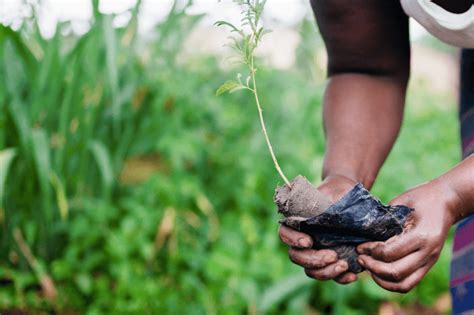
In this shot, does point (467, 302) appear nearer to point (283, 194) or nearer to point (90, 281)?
point (283, 194)

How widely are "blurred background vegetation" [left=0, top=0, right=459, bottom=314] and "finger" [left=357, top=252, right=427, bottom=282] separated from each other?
166cm

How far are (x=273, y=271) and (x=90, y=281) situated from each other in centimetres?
75

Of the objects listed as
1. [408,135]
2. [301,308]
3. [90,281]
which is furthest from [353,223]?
[408,135]

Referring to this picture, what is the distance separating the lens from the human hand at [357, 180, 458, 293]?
108cm

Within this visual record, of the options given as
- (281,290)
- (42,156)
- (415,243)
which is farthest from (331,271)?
(42,156)

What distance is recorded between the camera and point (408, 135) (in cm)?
441

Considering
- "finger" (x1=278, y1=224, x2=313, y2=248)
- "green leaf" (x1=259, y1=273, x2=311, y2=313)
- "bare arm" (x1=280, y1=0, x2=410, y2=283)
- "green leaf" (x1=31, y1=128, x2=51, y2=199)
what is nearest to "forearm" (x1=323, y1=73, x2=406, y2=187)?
"bare arm" (x1=280, y1=0, x2=410, y2=283)

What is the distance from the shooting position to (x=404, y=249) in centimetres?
107

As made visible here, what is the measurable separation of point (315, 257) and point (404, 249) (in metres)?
0.15

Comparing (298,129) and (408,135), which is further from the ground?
(298,129)

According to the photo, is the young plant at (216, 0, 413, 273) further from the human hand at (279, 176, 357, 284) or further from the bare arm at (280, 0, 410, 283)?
the bare arm at (280, 0, 410, 283)

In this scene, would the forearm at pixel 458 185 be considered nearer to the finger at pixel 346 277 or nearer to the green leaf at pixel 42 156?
the finger at pixel 346 277

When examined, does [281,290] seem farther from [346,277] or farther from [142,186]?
[346,277]

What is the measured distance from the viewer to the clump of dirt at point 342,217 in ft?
3.51
